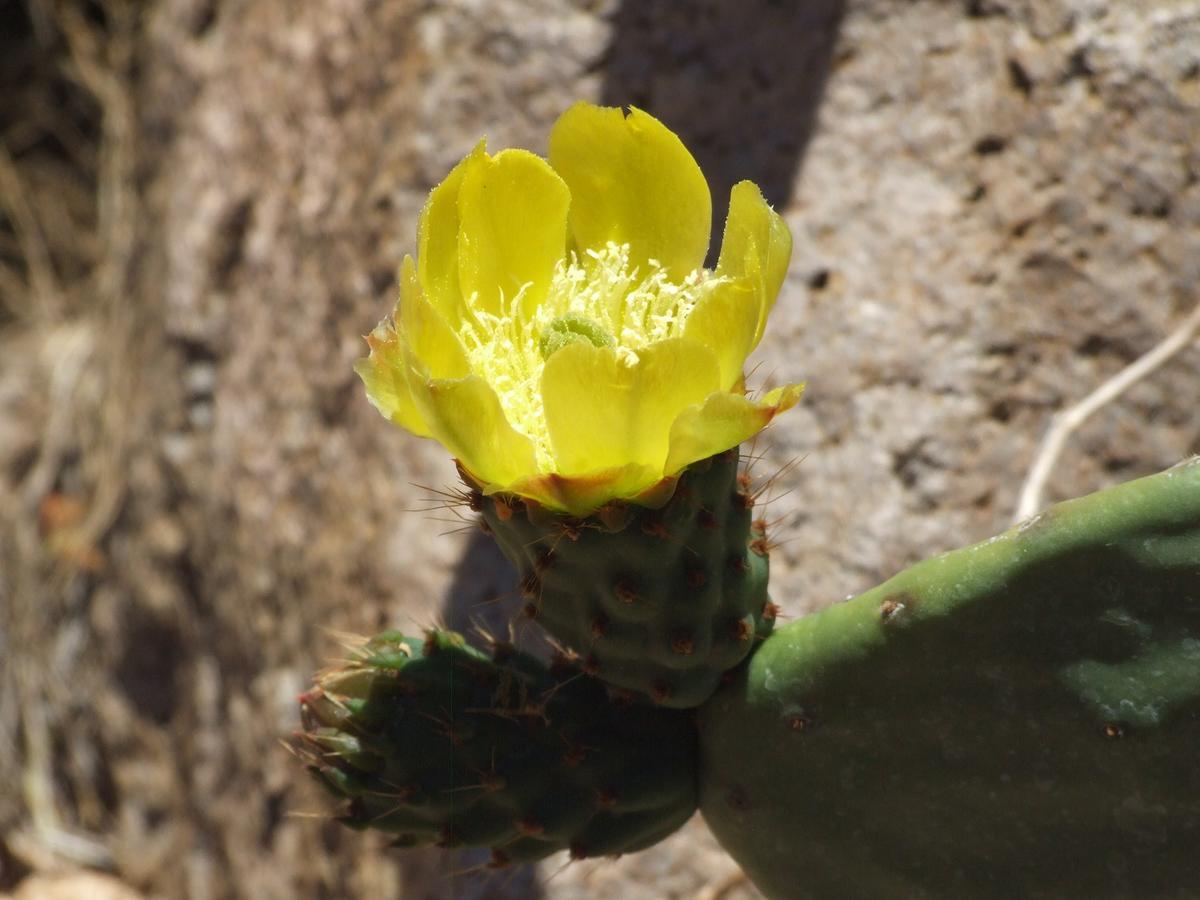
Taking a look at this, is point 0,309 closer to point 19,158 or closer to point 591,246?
point 19,158

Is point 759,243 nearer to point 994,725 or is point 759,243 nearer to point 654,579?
point 654,579

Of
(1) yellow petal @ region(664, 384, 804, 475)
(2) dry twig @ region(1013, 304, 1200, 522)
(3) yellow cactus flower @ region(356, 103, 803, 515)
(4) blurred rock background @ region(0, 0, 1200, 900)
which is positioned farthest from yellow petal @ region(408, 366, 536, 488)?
(2) dry twig @ region(1013, 304, 1200, 522)

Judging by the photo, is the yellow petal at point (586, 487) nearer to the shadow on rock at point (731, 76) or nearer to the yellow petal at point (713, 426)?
the yellow petal at point (713, 426)

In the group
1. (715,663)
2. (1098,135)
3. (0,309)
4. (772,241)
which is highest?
(772,241)

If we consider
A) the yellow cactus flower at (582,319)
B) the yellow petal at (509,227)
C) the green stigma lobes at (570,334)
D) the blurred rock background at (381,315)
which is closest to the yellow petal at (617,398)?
the yellow cactus flower at (582,319)

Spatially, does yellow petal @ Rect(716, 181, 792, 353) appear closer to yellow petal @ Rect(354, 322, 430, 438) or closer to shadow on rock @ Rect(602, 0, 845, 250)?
yellow petal @ Rect(354, 322, 430, 438)

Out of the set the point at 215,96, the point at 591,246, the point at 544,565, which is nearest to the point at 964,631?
the point at 544,565

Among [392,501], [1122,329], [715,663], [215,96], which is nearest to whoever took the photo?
[715,663]
